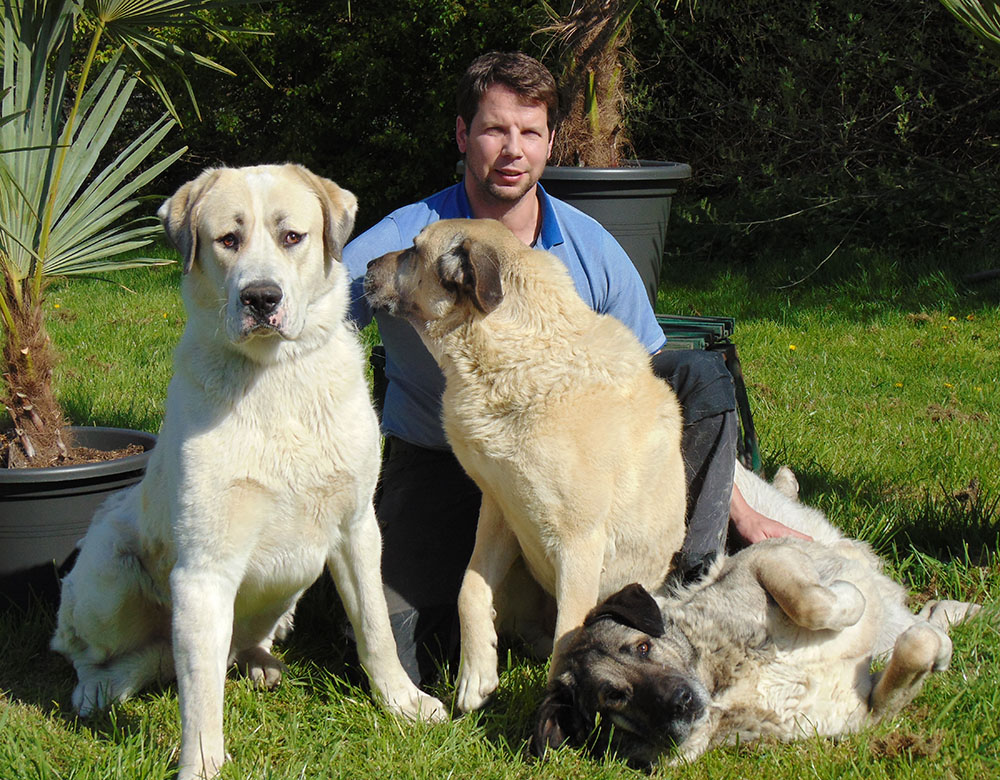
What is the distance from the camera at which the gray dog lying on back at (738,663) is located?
9.16 feet

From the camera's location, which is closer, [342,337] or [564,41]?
[342,337]

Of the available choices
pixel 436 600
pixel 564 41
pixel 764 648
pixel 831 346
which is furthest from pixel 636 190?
pixel 764 648

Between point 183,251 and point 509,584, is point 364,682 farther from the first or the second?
point 183,251

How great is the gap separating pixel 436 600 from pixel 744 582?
1.24m

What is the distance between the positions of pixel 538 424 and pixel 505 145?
136cm

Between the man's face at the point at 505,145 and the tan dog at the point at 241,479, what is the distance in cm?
98

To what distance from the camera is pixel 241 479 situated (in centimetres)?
280

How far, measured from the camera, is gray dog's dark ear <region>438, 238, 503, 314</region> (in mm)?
3166

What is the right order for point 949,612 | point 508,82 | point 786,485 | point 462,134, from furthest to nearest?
point 462,134
point 786,485
point 508,82
point 949,612

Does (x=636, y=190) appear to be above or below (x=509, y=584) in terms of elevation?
above

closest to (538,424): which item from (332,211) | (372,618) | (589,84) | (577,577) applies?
(577,577)

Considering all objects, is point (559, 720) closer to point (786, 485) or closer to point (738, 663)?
point (738, 663)

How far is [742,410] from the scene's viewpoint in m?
4.36

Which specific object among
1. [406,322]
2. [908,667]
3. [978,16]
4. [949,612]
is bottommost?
[949,612]
